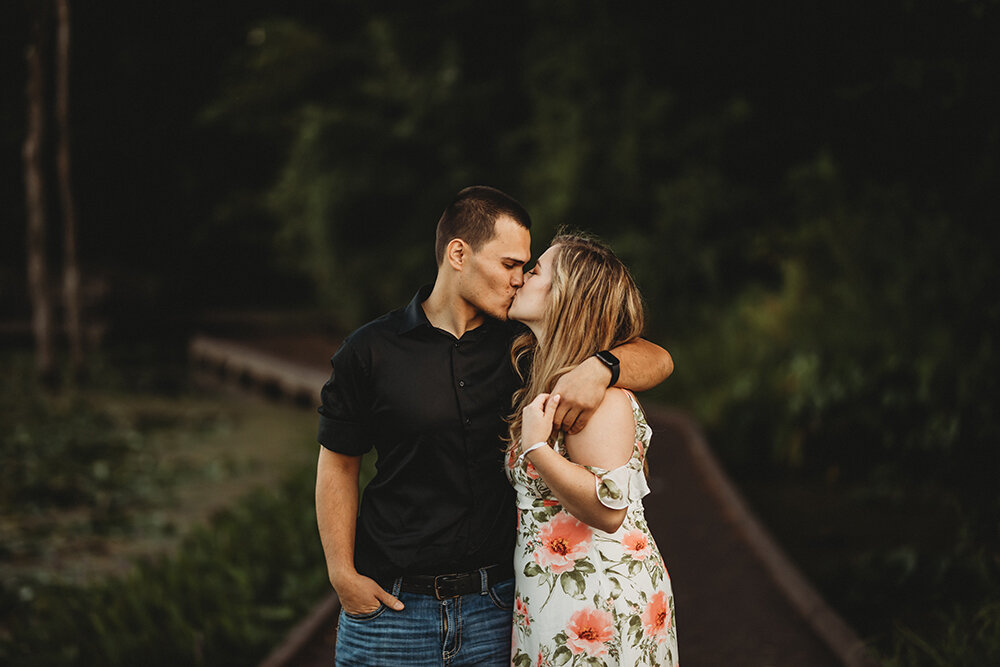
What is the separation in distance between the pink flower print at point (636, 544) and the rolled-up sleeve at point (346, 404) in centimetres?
71

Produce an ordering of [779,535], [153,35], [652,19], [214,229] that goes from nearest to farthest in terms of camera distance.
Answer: [779,535]
[652,19]
[153,35]
[214,229]

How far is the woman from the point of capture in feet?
7.32

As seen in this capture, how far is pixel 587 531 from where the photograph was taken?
7.50 ft

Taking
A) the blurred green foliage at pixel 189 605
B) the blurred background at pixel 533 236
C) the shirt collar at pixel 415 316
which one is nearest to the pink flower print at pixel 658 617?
the shirt collar at pixel 415 316

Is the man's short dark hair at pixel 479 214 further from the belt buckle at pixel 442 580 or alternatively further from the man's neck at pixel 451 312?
the belt buckle at pixel 442 580

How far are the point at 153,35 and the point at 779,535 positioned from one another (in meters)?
24.5

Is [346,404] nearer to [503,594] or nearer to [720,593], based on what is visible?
[503,594]

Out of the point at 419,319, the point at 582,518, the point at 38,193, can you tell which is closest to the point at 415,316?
the point at 419,319

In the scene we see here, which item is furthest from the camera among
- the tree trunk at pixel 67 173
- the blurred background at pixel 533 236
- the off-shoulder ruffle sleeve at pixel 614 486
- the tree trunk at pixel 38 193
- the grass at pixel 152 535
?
the tree trunk at pixel 67 173

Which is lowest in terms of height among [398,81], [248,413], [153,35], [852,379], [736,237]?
[248,413]

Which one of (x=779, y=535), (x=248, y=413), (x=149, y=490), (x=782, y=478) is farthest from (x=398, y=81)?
(x=779, y=535)

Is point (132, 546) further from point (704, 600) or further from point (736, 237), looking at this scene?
point (736, 237)

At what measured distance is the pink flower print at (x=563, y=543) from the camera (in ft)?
7.47

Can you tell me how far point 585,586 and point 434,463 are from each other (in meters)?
0.49
